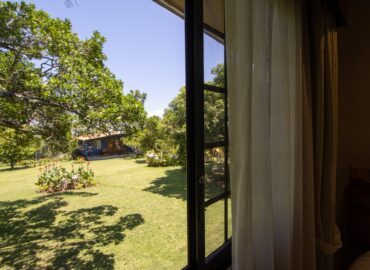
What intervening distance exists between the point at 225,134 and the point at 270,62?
1.06 ft

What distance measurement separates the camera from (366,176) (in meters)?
1.65

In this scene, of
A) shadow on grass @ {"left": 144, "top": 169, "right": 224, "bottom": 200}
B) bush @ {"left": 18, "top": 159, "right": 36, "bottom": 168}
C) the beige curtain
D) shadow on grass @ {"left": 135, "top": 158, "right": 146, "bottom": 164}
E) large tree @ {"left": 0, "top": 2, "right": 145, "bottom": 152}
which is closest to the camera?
the beige curtain

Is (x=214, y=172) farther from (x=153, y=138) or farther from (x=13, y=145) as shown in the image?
(x=153, y=138)

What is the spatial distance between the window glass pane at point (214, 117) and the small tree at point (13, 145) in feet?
4.60

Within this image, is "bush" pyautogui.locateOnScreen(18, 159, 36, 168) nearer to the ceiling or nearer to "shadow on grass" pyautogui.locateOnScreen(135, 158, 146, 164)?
the ceiling

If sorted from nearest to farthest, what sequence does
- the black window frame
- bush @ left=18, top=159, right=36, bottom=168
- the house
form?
the black window frame < bush @ left=18, top=159, right=36, bottom=168 < the house

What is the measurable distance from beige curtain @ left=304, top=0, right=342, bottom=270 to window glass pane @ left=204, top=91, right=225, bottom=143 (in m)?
0.34

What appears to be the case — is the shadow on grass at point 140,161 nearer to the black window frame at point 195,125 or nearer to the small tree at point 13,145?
the small tree at point 13,145

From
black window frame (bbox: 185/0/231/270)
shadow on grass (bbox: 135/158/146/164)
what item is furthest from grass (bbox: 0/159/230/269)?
shadow on grass (bbox: 135/158/146/164)

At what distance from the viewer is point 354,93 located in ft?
5.99

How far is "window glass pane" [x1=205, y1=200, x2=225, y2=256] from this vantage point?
2.87 feet

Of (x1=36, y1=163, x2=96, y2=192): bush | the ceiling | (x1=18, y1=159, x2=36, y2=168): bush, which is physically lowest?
(x1=36, y1=163, x2=96, y2=192): bush

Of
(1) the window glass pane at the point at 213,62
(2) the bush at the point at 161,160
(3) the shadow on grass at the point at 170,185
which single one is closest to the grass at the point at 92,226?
(3) the shadow on grass at the point at 170,185

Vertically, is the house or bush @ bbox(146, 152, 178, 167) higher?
the house
